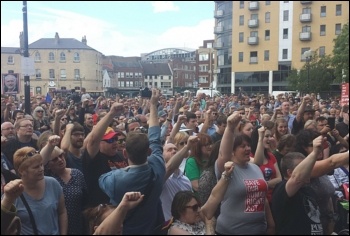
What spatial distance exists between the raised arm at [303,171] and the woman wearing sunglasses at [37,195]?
5.72 feet

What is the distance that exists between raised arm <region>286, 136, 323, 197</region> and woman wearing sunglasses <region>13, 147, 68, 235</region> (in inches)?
68.6

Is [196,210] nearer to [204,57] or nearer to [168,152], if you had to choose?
[168,152]

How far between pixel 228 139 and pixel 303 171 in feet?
2.46

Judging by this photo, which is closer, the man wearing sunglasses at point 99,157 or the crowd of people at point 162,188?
the crowd of people at point 162,188

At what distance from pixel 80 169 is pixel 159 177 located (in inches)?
61.0

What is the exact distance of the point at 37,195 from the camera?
130 inches

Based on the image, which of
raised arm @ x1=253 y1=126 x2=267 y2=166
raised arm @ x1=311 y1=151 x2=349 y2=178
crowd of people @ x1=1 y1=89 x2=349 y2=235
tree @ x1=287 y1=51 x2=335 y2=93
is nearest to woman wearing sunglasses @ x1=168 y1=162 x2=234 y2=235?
crowd of people @ x1=1 y1=89 x2=349 y2=235

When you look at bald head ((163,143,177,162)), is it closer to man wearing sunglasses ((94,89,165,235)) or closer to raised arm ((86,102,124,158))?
raised arm ((86,102,124,158))

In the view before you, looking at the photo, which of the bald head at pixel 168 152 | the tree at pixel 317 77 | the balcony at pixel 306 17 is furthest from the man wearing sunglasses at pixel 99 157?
the tree at pixel 317 77

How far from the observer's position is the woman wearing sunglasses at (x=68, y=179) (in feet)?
12.6

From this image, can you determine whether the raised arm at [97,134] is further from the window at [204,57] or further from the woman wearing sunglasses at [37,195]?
the window at [204,57]

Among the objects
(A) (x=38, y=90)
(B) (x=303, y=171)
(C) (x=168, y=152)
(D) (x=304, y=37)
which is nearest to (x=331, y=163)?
(B) (x=303, y=171)

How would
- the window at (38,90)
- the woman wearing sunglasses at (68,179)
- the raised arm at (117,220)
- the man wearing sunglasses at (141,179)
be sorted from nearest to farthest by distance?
the raised arm at (117,220) → the man wearing sunglasses at (141,179) → the woman wearing sunglasses at (68,179) → the window at (38,90)

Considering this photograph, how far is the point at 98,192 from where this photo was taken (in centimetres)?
411
